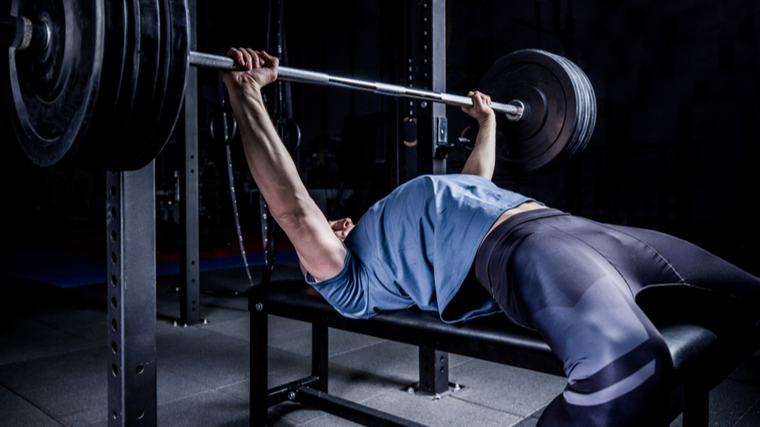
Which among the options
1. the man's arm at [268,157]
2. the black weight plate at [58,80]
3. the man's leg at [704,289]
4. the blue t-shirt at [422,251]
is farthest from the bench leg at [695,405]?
the black weight plate at [58,80]

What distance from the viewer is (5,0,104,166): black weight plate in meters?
0.85

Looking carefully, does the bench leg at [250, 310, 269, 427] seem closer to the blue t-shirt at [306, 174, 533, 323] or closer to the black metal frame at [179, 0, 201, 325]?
the blue t-shirt at [306, 174, 533, 323]

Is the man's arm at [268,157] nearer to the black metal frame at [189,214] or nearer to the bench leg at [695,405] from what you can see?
the bench leg at [695,405]

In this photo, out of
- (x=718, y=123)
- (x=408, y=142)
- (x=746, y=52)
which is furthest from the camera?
(x=718, y=123)

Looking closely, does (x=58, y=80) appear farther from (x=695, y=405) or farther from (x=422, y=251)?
(x=695, y=405)

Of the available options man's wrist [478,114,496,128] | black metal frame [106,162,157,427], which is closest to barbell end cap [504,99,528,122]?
man's wrist [478,114,496,128]

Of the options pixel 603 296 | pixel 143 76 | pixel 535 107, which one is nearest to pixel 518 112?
pixel 535 107

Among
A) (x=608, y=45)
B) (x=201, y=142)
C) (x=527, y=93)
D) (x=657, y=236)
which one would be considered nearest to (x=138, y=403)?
(x=657, y=236)

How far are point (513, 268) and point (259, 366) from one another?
90 cm

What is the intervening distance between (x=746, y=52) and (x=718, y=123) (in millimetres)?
766

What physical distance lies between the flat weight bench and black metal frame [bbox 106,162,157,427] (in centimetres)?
47

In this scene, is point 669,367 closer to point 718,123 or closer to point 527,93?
point 527,93

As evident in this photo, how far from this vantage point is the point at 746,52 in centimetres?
541

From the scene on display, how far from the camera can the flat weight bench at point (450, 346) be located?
41.0 inches
